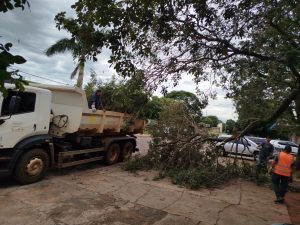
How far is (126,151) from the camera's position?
13047 mm

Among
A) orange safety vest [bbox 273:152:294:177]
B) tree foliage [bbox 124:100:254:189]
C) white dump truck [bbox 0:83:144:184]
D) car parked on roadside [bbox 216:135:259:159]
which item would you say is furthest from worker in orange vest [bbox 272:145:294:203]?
white dump truck [bbox 0:83:144:184]

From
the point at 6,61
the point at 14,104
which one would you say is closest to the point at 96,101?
the point at 14,104

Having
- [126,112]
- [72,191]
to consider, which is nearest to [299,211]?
[72,191]

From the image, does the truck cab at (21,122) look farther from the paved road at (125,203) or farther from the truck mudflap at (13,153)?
the paved road at (125,203)

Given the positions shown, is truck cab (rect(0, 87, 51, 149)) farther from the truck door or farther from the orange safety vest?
the orange safety vest

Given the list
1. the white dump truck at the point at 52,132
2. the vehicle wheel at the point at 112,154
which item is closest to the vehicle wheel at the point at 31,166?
the white dump truck at the point at 52,132

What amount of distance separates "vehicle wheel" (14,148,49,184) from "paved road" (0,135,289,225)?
0.21m

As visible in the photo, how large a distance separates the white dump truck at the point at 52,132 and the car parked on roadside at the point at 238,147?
3.69 meters

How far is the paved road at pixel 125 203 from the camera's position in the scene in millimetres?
6109

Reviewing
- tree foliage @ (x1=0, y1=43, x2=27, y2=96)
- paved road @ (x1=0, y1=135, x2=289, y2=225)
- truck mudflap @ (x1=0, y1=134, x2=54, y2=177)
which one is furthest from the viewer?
truck mudflap @ (x1=0, y1=134, x2=54, y2=177)

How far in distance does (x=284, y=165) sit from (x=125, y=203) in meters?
4.55

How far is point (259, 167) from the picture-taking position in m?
11.8

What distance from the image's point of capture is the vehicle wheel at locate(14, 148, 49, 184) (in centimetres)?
782

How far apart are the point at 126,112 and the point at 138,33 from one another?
6124 millimetres
